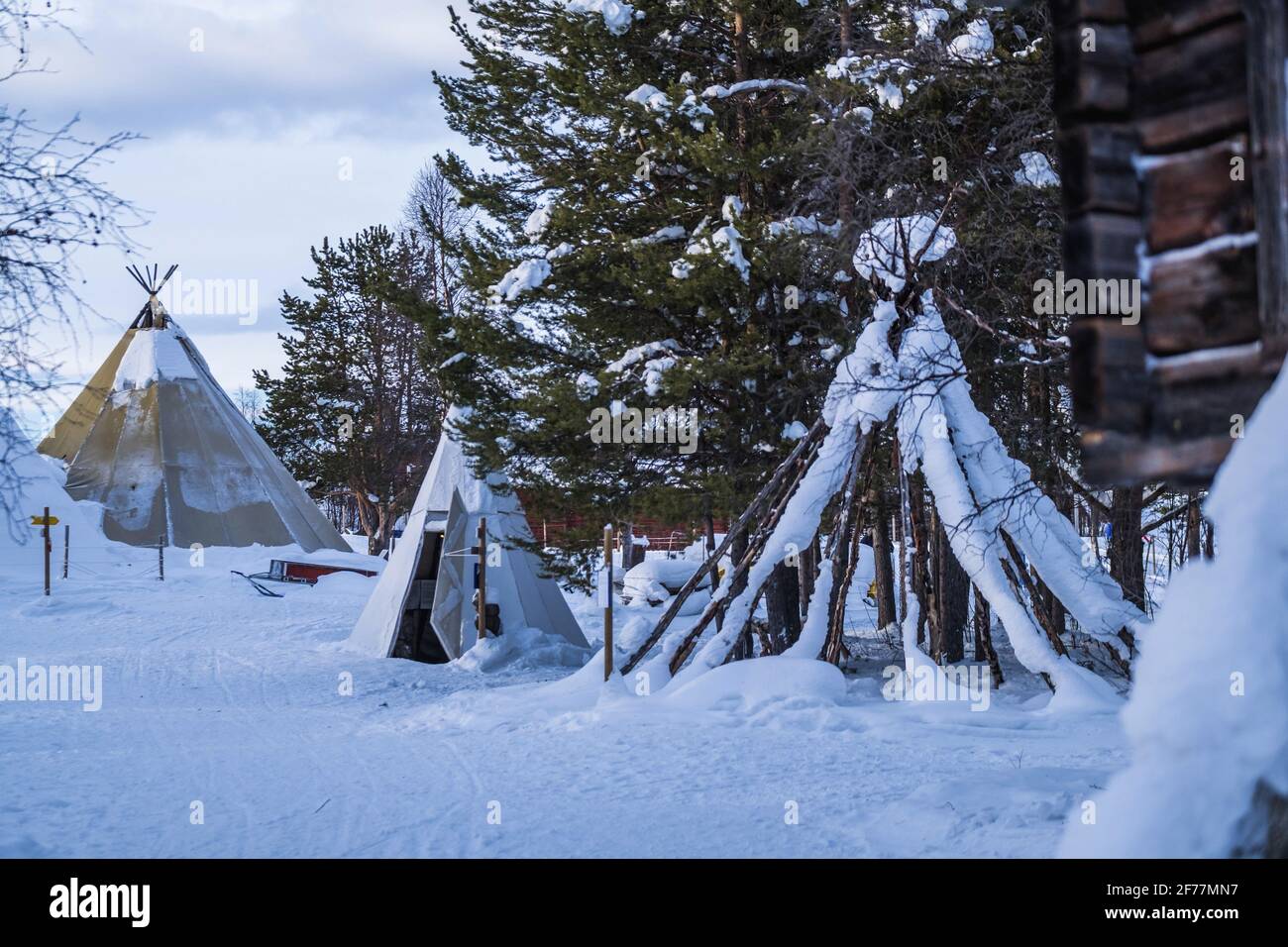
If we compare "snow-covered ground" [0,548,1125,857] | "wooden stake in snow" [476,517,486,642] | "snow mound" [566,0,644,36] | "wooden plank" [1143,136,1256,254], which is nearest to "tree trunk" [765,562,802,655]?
"snow-covered ground" [0,548,1125,857]

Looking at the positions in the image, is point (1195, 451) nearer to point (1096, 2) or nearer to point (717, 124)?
point (1096, 2)

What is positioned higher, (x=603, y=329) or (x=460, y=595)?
(x=603, y=329)

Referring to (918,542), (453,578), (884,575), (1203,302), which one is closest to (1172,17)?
(1203,302)

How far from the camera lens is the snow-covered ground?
20.2 feet

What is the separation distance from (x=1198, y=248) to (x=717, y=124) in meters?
10.7

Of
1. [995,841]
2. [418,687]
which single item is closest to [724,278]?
[418,687]

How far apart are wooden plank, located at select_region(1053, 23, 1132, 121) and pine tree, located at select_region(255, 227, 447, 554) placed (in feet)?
95.8

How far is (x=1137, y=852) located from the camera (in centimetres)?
307

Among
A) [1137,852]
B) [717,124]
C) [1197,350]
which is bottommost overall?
[1137,852]

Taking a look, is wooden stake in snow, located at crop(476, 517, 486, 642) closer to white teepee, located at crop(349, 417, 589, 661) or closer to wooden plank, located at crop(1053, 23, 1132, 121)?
white teepee, located at crop(349, 417, 589, 661)

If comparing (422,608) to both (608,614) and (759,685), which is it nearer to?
(608,614)

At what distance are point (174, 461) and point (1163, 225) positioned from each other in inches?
998

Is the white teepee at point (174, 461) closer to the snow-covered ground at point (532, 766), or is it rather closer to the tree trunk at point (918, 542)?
the snow-covered ground at point (532, 766)
